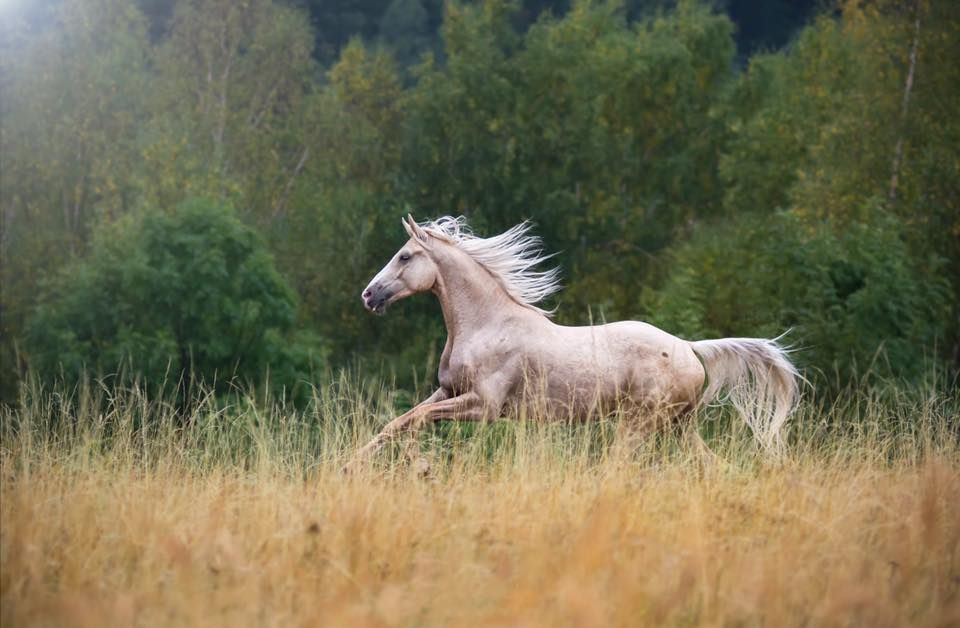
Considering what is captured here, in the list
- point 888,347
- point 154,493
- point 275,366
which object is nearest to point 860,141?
point 888,347

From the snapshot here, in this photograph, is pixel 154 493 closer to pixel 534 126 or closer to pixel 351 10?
pixel 534 126

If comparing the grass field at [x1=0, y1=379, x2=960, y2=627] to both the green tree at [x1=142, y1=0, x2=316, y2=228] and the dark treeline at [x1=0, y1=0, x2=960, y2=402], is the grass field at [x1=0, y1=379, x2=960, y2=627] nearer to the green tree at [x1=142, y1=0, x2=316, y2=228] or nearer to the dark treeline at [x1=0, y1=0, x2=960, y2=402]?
the dark treeline at [x1=0, y1=0, x2=960, y2=402]

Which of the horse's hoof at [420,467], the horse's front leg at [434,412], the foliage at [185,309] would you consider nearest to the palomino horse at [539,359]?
the horse's front leg at [434,412]

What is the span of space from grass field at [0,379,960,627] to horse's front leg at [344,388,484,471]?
0.75 m

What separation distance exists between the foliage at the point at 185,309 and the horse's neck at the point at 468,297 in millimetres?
14999

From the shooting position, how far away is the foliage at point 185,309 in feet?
82.3

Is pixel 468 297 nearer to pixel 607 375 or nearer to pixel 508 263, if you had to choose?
pixel 508 263

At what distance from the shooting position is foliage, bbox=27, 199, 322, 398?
82.3 feet

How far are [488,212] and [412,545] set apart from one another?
25.6 metres

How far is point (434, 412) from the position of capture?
8.80m

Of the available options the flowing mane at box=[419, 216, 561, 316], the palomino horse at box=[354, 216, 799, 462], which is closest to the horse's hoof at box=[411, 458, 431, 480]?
the palomino horse at box=[354, 216, 799, 462]

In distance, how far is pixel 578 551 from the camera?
5.76 m

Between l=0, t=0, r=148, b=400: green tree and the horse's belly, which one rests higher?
l=0, t=0, r=148, b=400: green tree

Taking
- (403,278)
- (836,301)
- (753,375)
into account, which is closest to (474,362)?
(403,278)
